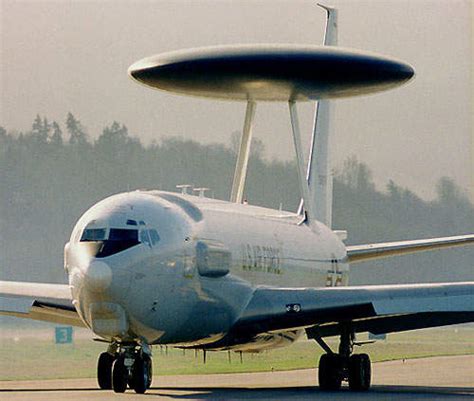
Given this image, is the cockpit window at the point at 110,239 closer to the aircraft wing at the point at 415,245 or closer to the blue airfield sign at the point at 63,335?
the blue airfield sign at the point at 63,335

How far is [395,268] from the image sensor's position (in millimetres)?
64375

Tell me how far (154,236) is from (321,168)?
20.2 m

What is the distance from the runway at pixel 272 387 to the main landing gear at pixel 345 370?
12.5 inches

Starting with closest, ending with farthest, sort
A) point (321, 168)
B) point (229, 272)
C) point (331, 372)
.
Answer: point (229, 272) < point (331, 372) < point (321, 168)

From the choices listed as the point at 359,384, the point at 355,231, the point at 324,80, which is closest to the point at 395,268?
the point at 355,231

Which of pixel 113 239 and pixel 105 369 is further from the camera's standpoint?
pixel 105 369

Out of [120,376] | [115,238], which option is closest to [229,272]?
A: [120,376]

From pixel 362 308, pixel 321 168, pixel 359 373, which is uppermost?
pixel 321 168

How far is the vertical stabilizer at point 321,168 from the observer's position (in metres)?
47.7

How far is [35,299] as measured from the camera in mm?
32969

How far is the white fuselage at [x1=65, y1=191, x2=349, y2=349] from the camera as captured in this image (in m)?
28.0

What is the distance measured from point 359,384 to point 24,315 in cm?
791

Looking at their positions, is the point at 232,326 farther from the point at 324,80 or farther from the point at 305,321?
the point at 324,80

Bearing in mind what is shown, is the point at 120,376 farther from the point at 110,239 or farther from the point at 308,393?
the point at 308,393
